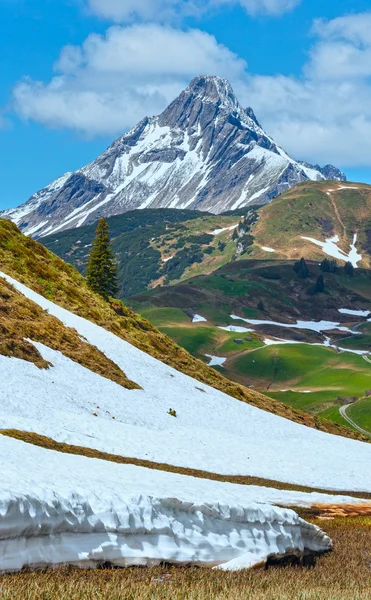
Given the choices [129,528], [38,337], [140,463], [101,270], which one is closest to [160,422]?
[38,337]

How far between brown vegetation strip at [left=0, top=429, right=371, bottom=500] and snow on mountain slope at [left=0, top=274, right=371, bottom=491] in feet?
4.00

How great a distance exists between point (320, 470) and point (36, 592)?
36.8m

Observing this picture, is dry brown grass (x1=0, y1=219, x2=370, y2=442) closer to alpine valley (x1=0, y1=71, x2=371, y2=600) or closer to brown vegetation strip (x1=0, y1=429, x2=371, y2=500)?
alpine valley (x1=0, y1=71, x2=371, y2=600)

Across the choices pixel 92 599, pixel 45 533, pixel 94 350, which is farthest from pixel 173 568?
pixel 94 350

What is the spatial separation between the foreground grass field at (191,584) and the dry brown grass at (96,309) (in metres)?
48.7

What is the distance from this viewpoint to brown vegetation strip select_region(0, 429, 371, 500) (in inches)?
1228

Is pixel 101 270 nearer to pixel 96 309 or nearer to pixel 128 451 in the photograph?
pixel 96 309

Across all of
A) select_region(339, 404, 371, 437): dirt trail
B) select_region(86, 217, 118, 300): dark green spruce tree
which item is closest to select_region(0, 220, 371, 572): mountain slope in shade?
select_region(86, 217, 118, 300): dark green spruce tree

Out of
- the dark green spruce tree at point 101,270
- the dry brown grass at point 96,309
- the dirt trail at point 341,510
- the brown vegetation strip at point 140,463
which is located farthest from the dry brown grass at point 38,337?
the dirt trail at point 341,510

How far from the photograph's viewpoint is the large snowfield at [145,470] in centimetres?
1246

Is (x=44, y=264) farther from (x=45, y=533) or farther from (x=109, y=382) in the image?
(x=45, y=533)

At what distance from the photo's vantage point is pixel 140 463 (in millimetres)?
33750

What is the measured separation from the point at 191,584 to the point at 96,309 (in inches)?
2192

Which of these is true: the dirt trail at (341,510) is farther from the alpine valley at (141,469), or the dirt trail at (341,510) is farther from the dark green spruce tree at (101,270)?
the dark green spruce tree at (101,270)
